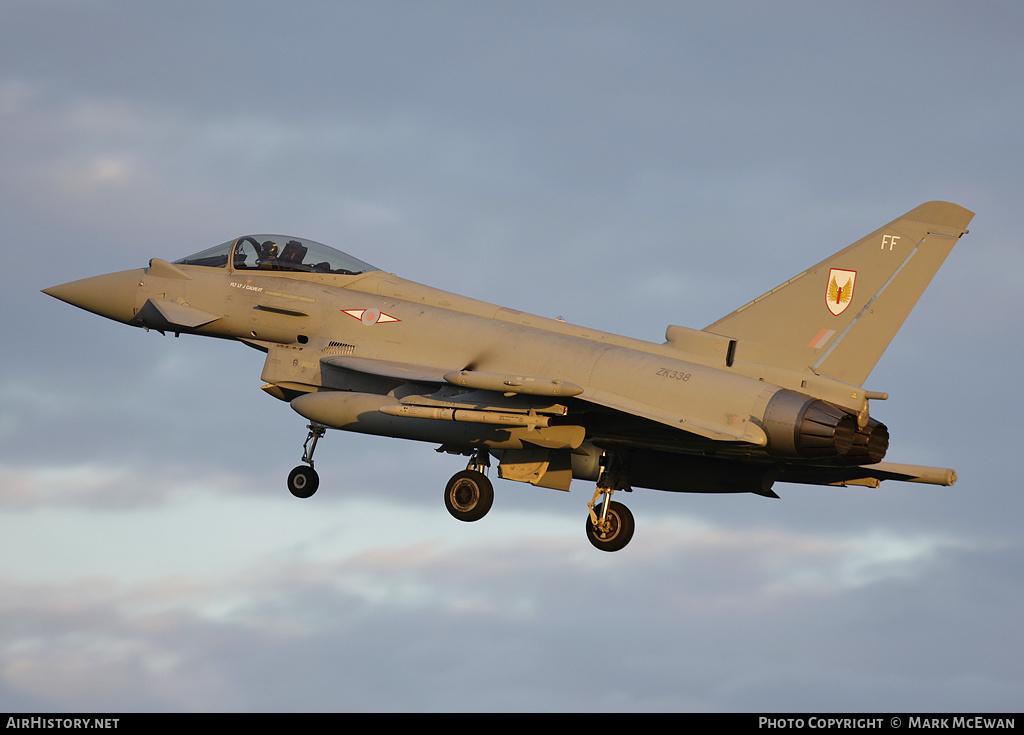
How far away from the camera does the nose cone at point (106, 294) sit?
2044 cm

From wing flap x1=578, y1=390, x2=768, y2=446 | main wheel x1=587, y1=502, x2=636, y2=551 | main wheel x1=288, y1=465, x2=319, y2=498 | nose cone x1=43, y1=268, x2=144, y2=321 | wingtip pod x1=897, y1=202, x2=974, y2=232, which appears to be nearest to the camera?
wing flap x1=578, y1=390, x2=768, y2=446

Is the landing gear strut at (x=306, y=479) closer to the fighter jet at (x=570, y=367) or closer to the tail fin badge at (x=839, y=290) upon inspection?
the fighter jet at (x=570, y=367)

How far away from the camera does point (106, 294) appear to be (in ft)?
67.4

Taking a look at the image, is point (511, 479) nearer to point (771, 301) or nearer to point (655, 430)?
point (655, 430)

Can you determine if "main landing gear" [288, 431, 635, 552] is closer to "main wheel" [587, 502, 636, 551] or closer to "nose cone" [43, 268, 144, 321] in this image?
"main wheel" [587, 502, 636, 551]

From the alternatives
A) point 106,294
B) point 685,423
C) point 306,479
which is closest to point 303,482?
point 306,479

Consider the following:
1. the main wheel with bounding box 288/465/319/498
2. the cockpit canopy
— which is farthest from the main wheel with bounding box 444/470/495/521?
the cockpit canopy

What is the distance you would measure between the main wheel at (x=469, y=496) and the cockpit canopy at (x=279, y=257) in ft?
12.8

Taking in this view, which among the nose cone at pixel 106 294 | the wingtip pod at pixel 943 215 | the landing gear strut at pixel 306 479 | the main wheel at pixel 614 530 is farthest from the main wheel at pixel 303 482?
the wingtip pod at pixel 943 215

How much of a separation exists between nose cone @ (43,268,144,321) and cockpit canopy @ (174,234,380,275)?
0.89 m

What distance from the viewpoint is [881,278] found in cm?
1775

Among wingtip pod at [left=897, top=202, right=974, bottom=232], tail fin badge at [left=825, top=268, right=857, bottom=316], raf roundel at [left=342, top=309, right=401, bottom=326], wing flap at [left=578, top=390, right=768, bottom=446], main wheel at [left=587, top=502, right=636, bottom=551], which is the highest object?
wingtip pod at [left=897, top=202, right=974, bottom=232]

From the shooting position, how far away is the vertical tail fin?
1738 centimetres
